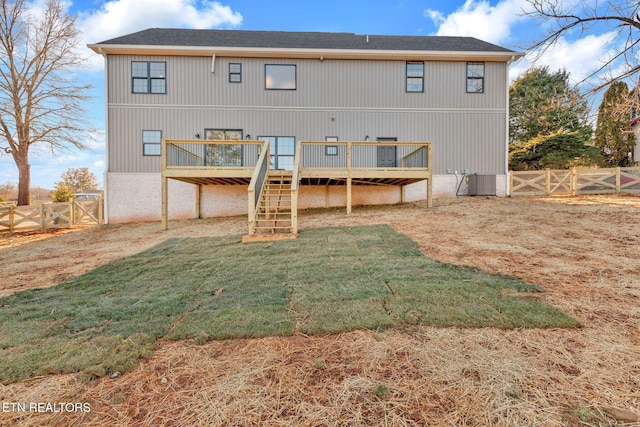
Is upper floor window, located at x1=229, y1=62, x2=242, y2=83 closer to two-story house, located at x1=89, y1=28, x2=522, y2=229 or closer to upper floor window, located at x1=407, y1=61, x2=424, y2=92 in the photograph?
two-story house, located at x1=89, y1=28, x2=522, y2=229

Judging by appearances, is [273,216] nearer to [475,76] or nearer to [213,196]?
[213,196]

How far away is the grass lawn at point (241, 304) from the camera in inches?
99.0

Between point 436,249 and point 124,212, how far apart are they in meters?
11.9

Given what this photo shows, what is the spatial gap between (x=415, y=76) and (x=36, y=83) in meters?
19.7

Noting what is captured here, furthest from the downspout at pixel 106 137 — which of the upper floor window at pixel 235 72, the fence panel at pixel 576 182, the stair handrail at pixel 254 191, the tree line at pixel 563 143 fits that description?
the tree line at pixel 563 143

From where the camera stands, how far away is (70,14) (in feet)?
51.9

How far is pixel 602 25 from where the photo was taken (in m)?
6.02

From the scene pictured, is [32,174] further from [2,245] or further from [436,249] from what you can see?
[436,249]

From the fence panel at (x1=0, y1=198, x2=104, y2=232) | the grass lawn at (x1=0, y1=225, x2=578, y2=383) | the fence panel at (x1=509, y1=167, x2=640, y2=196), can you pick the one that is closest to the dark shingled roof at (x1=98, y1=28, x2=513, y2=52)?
the fence panel at (x1=509, y1=167, x2=640, y2=196)

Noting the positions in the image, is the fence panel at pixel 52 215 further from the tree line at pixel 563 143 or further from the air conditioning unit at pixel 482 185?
the tree line at pixel 563 143

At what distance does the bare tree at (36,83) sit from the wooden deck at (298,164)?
11.0m

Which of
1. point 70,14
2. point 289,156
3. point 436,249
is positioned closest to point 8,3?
point 70,14

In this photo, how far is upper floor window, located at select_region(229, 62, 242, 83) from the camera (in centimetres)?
1187

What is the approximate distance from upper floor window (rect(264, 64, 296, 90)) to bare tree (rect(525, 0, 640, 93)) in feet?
27.2
